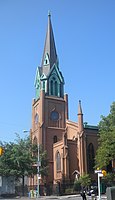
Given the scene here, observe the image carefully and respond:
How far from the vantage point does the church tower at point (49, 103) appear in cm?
6278

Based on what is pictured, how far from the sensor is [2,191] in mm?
51656

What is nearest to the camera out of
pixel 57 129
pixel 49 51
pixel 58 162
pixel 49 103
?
pixel 58 162

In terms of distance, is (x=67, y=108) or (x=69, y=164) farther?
(x=67, y=108)

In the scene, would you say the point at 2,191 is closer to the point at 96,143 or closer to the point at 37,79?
the point at 96,143

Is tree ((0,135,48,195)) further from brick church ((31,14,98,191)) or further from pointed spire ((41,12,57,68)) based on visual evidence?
pointed spire ((41,12,57,68))

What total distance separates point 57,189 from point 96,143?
14.6 m

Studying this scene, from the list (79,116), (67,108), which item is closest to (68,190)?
→ (79,116)

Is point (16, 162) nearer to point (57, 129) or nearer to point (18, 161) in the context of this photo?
point (18, 161)

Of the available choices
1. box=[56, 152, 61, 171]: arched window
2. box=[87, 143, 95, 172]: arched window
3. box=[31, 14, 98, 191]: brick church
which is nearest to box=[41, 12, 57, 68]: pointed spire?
box=[31, 14, 98, 191]: brick church

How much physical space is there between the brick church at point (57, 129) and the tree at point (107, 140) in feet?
30.1

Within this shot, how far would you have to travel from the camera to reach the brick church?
57.2m

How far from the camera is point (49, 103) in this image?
217 feet

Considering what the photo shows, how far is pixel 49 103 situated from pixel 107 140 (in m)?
23.1

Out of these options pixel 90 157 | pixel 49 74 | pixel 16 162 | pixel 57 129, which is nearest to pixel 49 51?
pixel 49 74
